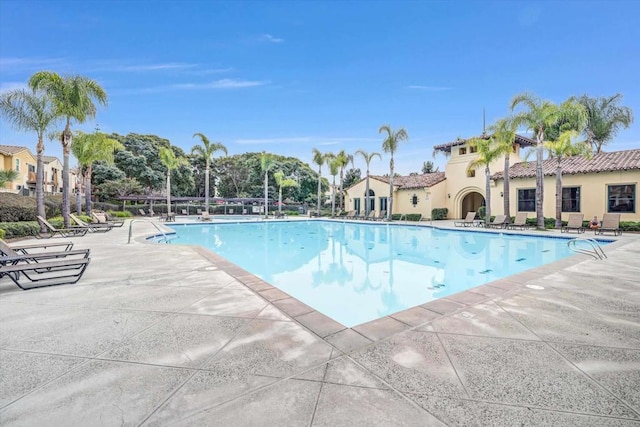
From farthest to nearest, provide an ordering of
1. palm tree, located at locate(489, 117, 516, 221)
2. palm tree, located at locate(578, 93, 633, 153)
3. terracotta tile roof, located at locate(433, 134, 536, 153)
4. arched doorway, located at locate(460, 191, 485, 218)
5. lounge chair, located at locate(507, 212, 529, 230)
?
arched doorway, located at locate(460, 191, 485, 218) → palm tree, located at locate(578, 93, 633, 153) → terracotta tile roof, located at locate(433, 134, 536, 153) → lounge chair, located at locate(507, 212, 529, 230) → palm tree, located at locate(489, 117, 516, 221)

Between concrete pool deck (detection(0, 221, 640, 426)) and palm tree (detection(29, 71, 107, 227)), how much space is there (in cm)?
1197

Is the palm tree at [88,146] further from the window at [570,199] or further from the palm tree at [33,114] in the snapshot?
the window at [570,199]

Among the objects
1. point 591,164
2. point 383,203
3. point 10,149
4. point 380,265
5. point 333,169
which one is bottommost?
point 380,265

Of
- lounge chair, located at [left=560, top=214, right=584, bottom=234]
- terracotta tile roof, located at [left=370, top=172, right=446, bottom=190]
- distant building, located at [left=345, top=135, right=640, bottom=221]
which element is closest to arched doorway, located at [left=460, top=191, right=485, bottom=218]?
distant building, located at [left=345, top=135, right=640, bottom=221]

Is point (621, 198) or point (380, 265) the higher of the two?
point (621, 198)

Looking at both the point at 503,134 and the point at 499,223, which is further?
the point at 499,223

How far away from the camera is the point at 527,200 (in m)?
19.5

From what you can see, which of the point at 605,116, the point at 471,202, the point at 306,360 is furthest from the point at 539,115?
the point at 306,360

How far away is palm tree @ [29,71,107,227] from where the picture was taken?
483 inches

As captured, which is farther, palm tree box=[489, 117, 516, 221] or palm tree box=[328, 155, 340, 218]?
palm tree box=[328, 155, 340, 218]

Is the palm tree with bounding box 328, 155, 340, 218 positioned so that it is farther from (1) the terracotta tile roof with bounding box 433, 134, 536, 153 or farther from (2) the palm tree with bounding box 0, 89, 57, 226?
(2) the palm tree with bounding box 0, 89, 57, 226

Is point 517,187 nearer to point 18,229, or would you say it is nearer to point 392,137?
point 392,137

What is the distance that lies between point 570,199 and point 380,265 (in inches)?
627

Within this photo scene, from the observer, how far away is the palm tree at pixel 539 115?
1491 centimetres
